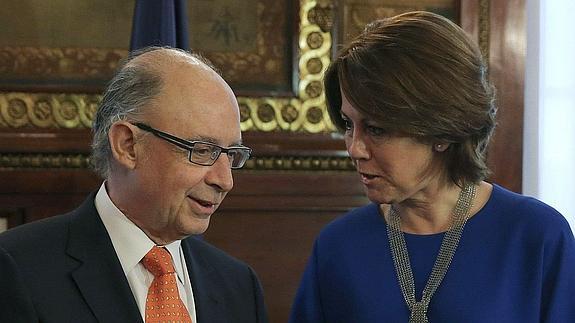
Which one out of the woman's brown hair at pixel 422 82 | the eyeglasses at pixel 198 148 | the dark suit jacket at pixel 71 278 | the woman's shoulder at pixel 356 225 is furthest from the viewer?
the woman's shoulder at pixel 356 225

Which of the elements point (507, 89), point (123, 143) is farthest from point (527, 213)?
point (507, 89)

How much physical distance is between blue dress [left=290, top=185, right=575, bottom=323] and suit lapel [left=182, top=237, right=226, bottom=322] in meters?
0.33

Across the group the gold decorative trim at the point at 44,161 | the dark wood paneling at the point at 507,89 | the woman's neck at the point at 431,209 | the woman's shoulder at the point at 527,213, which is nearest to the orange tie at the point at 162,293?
the woman's neck at the point at 431,209

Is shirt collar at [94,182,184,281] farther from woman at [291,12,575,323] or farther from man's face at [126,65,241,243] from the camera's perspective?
woman at [291,12,575,323]

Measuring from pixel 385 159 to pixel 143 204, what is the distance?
597 mm

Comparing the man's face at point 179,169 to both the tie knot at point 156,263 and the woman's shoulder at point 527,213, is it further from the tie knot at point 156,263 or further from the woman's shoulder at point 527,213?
the woman's shoulder at point 527,213

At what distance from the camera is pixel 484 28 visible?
4.35 m

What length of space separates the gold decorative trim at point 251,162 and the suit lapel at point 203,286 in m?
1.51

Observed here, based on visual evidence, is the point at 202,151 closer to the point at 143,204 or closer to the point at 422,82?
the point at 143,204

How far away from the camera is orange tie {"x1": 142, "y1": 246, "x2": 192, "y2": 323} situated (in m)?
2.20

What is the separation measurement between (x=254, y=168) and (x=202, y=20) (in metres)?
0.62

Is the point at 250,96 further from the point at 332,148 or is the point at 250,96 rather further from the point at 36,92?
the point at 36,92

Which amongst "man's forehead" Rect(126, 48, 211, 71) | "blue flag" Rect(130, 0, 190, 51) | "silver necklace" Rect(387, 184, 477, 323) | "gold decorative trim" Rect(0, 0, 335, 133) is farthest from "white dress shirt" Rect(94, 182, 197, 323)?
"gold decorative trim" Rect(0, 0, 335, 133)

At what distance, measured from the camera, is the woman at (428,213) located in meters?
2.45
